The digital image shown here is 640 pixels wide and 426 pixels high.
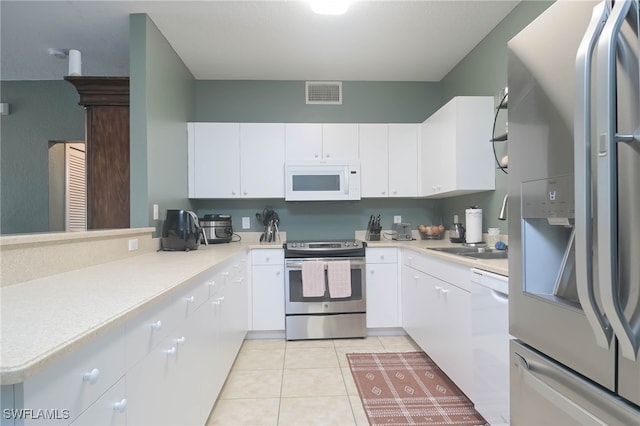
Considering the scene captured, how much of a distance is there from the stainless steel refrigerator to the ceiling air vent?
2497mm

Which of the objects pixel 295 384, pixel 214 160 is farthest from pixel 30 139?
pixel 295 384

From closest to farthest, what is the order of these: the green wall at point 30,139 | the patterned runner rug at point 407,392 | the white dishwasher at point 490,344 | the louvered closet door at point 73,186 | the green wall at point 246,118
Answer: the white dishwasher at point 490,344 → the patterned runner rug at point 407,392 → the green wall at point 246,118 → the green wall at point 30,139 → the louvered closet door at point 73,186

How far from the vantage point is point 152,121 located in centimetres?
231

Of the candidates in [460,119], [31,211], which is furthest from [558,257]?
[31,211]

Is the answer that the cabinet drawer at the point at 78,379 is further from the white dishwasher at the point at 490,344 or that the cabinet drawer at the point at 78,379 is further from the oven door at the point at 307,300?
the oven door at the point at 307,300

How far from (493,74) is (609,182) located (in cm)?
218

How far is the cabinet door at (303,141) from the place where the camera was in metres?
3.19

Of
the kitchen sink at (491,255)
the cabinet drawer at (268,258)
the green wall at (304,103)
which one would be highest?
the green wall at (304,103)

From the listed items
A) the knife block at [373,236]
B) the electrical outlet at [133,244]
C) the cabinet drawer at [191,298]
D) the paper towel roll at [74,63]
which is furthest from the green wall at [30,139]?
the knife block at [373,236]

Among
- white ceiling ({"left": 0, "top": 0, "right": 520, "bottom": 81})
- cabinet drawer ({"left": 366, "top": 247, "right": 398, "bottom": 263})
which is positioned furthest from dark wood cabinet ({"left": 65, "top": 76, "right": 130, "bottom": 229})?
cabinet drawer ({"left": 366, "top": 247, "right": 398, "bottom": 263})

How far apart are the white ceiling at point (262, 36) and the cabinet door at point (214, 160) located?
1.96 ft

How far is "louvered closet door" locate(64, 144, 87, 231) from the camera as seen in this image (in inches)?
155

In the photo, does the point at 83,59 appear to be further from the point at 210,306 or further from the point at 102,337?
the point at 102,337

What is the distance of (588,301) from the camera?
0.73 m
